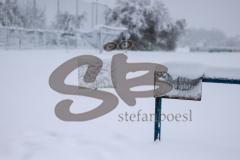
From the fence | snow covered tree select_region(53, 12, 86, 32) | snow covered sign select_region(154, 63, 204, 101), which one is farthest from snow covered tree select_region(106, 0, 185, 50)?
snow covered sign select_region(154, 63, 204, 101)

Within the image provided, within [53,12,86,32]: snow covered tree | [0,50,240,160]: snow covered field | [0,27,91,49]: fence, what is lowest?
[0,50,240,160]: snow covered field

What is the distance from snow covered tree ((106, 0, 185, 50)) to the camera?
2845 centimetres

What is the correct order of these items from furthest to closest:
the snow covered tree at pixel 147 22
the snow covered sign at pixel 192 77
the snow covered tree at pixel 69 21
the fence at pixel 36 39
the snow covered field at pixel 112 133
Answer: the snow covered tree at pixel 147 22
the snow covered tree at pixel 69 21
the fence at pixel 36 39
the snow covered field at pixel 112 133
the snow covered sign at pixel 192 77

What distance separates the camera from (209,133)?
3.30 m

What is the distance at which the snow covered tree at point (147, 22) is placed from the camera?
28453mm

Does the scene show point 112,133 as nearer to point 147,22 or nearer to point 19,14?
point 19,14

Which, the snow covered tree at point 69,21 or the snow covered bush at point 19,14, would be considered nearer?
the snow covered bush at point 19,14

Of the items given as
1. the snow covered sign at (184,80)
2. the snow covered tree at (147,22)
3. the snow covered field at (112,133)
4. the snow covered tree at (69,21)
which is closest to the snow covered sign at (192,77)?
the snow covered sign at (184,80)

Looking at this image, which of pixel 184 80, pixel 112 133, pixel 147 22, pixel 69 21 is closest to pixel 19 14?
pixel 69 21

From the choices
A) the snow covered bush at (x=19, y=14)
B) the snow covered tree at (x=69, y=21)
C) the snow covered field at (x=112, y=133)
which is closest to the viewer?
the snow covered field at (x=112, y=133)

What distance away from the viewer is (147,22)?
29.1 meters

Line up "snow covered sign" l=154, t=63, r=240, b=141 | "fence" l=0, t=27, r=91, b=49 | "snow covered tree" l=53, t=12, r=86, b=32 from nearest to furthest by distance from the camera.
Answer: "snow covered sign" l=154, t=63, r=240, b=141 < "fence" l=0, t=27, r=91, b=49 < "snow covered tree" l=53, t=12, r=86, b=32

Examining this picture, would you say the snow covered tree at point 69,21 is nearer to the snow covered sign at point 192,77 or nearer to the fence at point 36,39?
the fence at point 36,39

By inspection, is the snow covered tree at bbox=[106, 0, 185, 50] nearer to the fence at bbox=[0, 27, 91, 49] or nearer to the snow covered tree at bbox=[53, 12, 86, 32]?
the snow covered tree at bbox=[53, 12, 86, 32]
